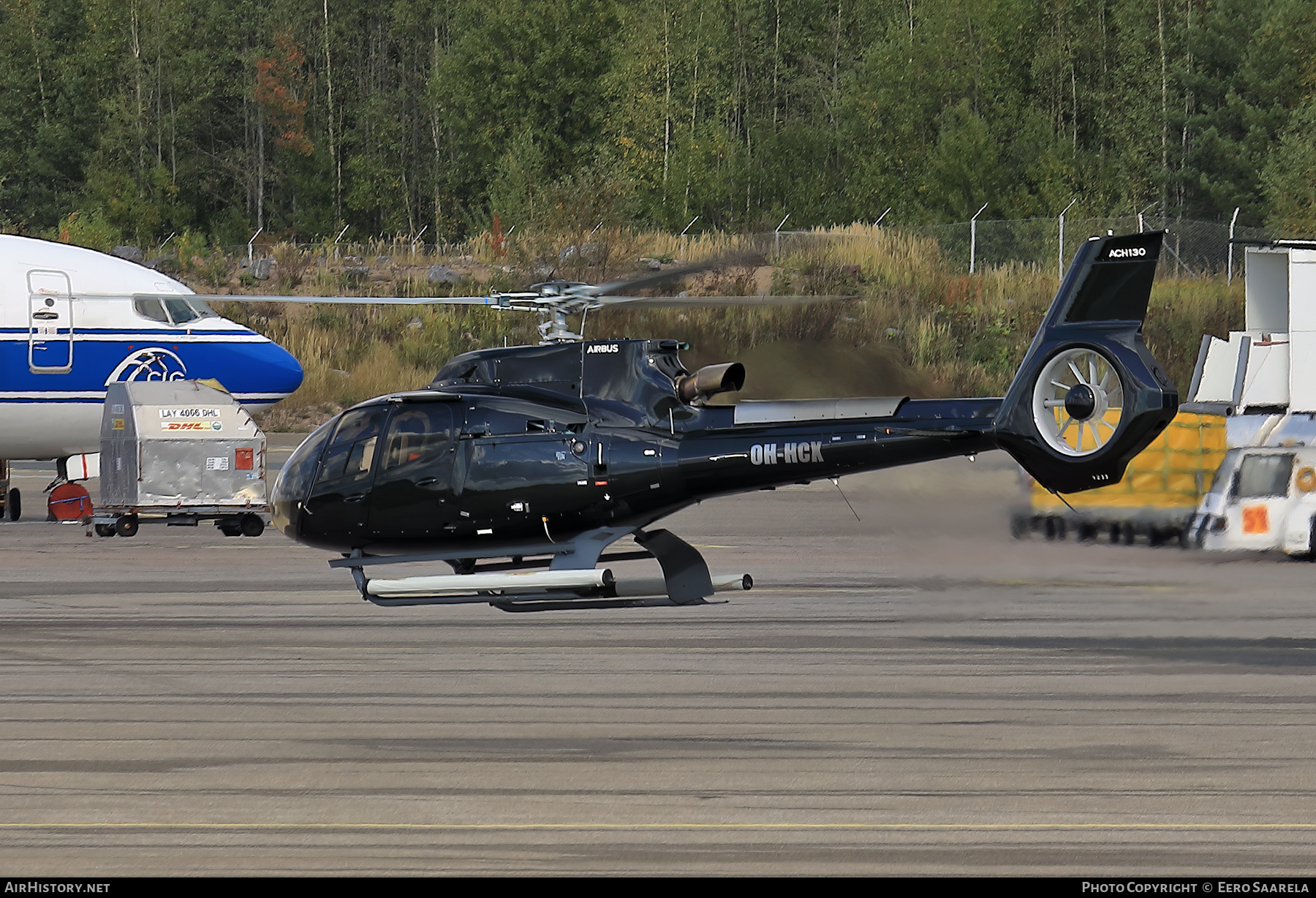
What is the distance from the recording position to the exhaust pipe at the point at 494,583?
1414 cm

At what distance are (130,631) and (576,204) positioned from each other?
36.4 m

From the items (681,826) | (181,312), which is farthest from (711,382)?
(181,312)

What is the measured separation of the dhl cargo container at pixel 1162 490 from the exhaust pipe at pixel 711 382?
7.26 m

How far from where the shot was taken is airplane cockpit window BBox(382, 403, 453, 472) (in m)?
15.2

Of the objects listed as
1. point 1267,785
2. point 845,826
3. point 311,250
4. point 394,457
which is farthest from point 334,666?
point 311,250

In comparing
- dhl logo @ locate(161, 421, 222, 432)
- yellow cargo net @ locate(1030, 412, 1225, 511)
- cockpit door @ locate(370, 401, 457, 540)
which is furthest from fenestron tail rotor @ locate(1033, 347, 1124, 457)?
dhl logo @ locate(161, 421, 222, 432)

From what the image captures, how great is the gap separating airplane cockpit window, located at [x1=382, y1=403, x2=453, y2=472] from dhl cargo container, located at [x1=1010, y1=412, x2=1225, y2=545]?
9.02m

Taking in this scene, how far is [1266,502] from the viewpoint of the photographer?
18625 mm

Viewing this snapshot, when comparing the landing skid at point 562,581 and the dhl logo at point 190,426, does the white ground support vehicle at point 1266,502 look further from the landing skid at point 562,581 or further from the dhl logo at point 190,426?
the dhl logo at point 190,426

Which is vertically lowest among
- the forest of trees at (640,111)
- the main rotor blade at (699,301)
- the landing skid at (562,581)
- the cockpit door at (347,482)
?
the landing skid at (562,581)

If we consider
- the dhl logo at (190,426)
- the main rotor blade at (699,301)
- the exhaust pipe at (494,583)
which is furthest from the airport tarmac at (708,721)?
the main rotor blade at (699,301)

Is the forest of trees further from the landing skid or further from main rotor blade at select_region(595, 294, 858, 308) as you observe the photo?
the landing skid

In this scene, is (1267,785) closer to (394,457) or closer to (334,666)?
(334,666)

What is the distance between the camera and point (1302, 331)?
19.5m
